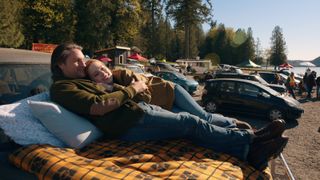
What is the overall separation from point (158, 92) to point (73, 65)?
1062mm

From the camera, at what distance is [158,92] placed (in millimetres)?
3855

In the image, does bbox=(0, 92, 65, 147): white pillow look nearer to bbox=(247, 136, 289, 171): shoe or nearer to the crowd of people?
bbox=(247, 136, 289, 171): shoe

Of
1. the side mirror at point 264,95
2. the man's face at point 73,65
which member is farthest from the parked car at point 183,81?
the man's face at point 73,65

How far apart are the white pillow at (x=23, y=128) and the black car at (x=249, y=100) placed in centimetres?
1078

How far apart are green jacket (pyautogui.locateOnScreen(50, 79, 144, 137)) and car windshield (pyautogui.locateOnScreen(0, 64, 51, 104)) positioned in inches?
28.8

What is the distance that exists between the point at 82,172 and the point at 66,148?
20.8 inches

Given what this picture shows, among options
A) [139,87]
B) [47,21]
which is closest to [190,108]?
[139,87]

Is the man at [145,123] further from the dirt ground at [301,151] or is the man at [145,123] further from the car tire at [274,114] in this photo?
the car tire at [274,114]

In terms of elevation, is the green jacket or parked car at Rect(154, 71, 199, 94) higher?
the green jacket

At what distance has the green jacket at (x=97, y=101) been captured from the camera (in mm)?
2984

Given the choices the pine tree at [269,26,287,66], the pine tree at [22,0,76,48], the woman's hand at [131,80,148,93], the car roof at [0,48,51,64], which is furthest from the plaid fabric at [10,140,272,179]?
the pine tree at [269,26,287,66]

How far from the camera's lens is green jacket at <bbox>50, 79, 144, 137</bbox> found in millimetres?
2984

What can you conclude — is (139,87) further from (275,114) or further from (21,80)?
(275,114)

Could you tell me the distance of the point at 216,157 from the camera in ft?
9.64
